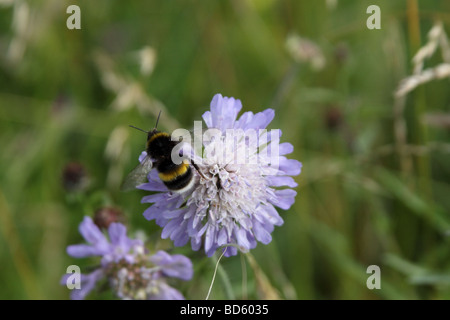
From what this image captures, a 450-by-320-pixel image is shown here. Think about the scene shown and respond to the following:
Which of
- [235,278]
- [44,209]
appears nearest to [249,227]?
[235,278]

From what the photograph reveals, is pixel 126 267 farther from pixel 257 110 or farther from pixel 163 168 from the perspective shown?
pixel 257 110

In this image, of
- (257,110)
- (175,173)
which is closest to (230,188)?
(175,173)

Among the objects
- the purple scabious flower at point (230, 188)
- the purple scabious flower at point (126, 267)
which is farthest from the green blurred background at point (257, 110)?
the purple scabious flower at point (230, 188)

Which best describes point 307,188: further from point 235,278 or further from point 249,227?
point 249,227

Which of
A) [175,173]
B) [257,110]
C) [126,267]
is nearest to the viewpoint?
[175,173]

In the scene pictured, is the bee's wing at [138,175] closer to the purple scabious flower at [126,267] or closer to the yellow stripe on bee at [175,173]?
the yellow stripe on bee at [175,173]
